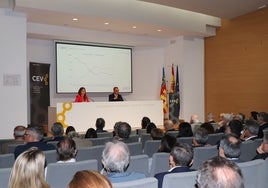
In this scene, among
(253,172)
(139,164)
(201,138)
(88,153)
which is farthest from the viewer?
(201,138)

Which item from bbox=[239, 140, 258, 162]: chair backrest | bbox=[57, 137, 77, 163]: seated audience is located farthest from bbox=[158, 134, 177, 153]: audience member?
bbox=[57, 137, 77, 163]: seated audience

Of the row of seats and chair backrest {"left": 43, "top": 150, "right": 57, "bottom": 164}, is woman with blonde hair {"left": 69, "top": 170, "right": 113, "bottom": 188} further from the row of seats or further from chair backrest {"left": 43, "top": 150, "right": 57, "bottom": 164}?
chair backrest {"left": 43, "top": 150, "right": 57, "bottom": 164}

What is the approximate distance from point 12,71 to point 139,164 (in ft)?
18.8

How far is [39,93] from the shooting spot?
32.5ft

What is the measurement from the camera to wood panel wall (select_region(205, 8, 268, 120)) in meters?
10.9

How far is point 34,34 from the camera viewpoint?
9758 millimetres

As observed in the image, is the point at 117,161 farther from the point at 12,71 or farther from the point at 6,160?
the point at 12,71

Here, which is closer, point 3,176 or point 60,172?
point 3,176

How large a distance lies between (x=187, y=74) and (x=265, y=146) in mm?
8322

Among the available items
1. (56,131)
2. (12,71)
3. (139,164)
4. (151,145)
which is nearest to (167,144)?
(139,164)

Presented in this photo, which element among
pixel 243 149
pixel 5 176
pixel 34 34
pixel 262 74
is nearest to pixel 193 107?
pixel 262 74

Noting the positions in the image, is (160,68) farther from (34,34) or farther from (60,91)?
(34,34)

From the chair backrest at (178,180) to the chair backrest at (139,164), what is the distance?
100cm

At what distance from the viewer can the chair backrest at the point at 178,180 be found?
2.49 m
